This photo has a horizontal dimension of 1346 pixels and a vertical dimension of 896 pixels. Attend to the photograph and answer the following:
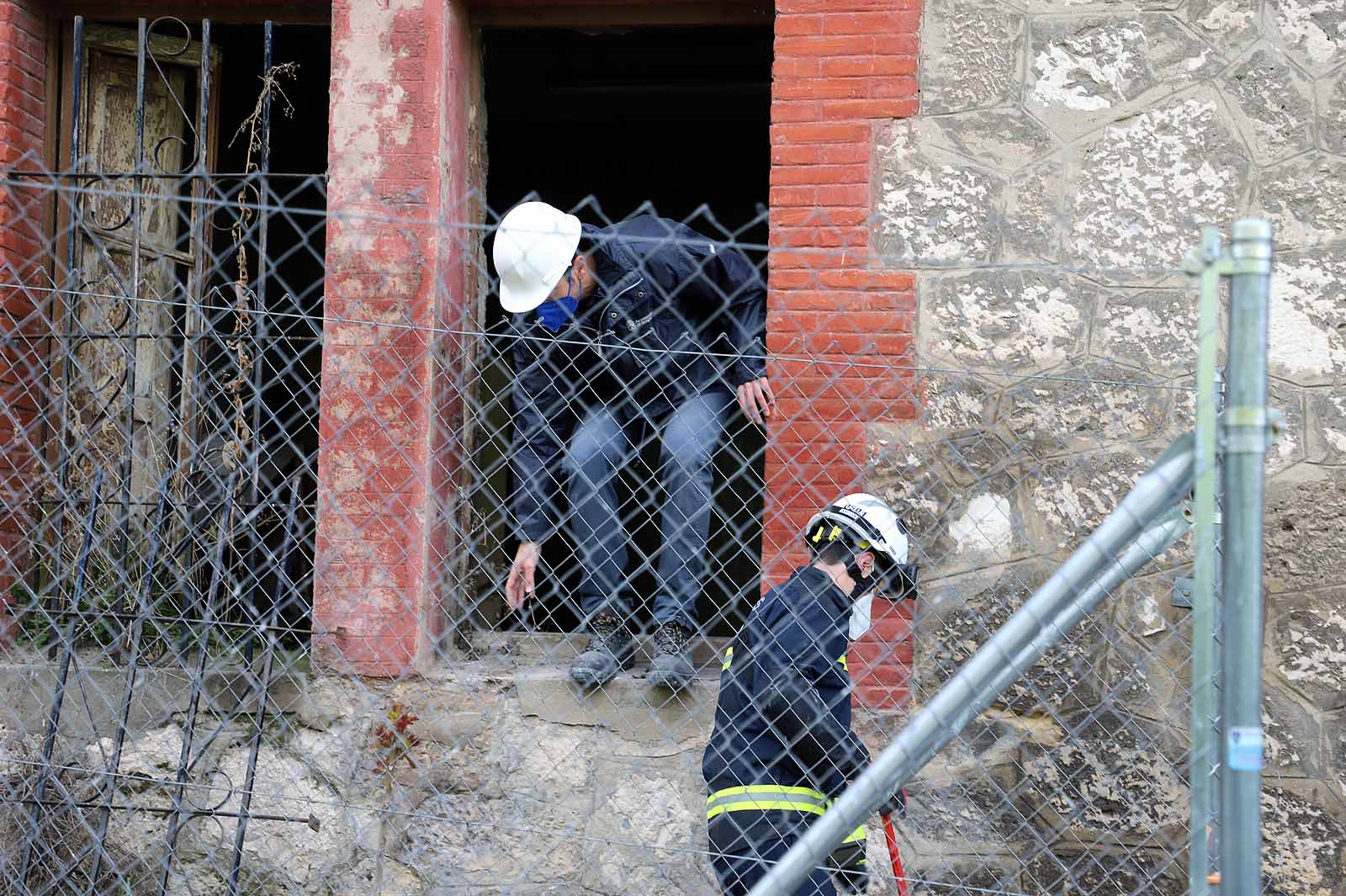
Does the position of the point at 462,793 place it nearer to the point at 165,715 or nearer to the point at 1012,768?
the point at 165,715

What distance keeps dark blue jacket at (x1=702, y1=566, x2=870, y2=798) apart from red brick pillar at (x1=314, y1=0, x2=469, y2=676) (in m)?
1.40

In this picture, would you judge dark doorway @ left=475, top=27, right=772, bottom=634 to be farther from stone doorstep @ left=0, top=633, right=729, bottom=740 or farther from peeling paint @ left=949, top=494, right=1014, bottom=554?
peeling paint @ left=949, top=494, right=1014, bottom=554

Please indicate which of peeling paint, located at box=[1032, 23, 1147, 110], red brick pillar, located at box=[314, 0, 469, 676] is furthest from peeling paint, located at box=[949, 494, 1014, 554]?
red brick pillar, located at box=[314, 0, 469, 676]

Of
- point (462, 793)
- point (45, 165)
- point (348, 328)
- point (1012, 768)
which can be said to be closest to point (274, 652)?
point (462, 793)

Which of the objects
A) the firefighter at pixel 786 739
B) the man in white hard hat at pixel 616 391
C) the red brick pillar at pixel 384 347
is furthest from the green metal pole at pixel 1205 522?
the red brick pillar at pixel 384 347

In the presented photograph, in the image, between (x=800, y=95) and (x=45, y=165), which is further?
(x=45, y=165)

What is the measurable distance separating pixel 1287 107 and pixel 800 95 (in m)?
1.54

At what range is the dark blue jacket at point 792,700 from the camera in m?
3.46

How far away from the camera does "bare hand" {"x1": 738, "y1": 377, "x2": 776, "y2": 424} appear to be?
431 centimetres

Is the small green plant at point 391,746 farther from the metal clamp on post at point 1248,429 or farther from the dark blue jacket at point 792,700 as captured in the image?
the metal clamp on post at point 1248,429

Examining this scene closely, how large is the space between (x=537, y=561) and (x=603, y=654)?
1.33ft

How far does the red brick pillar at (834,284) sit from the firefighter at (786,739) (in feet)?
2.20

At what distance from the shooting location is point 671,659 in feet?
14.3

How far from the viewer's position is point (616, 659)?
4.51 m
